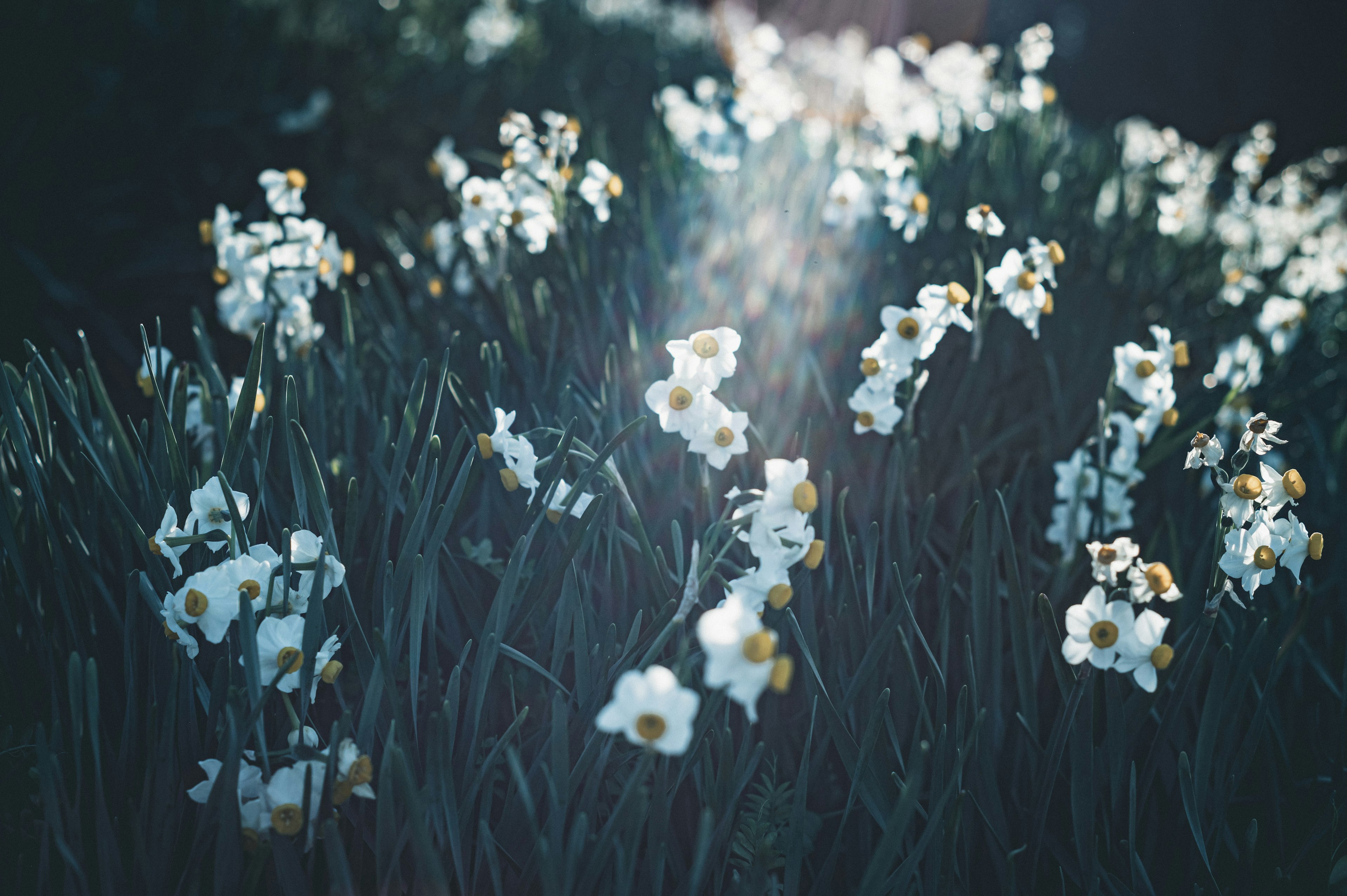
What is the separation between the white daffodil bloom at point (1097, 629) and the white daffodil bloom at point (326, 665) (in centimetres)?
→ 101

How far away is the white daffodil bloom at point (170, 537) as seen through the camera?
3.91 feet

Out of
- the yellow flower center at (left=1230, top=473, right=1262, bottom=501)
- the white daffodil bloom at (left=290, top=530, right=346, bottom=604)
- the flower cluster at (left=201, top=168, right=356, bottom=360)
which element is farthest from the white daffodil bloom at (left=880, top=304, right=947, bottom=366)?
the flower cluster at (left=201, top=168, right=356, bottom=360)

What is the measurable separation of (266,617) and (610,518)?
1.75 feet

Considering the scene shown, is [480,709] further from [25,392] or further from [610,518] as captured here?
[25,392]

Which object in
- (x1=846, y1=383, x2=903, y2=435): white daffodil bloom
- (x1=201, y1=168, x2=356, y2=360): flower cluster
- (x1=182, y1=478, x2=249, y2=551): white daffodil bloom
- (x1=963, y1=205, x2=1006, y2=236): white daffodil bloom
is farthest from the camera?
(x1=201, y1=168, x2=356, y2=360): flower cluster

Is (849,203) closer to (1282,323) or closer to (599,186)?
(599,186)

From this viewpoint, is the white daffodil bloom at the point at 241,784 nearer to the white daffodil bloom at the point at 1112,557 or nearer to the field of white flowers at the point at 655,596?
the field of white flowers at the point at 655,596

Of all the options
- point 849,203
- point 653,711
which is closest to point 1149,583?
point 653,711

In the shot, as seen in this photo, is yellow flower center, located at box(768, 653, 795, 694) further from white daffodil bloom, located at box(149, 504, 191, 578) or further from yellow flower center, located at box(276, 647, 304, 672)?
white daffodil bloom, located at box(149, 504, 191, 578)

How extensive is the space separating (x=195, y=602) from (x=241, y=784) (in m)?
0.24

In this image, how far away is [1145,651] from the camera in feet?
3.83

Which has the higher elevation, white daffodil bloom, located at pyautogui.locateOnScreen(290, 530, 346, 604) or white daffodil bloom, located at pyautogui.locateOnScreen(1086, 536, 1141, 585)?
white daffodil bloom, located at pyautogui.locateOnScreen(1086, 536, 1141, 585)

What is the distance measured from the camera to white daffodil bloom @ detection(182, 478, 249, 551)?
123 cm

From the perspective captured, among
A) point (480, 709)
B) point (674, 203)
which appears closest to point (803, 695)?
point (480, 709)
